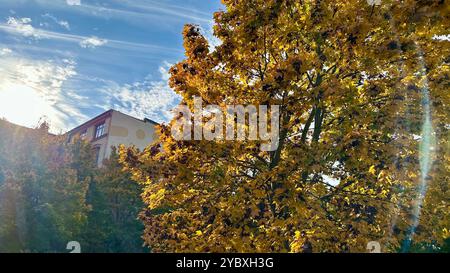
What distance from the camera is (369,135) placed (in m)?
7.69

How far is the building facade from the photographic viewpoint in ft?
137

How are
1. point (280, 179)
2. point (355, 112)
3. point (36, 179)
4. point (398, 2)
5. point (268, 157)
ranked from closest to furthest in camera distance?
point (398, 2) < point (280, 179) < point (355, 112) < point (268, 157) < point (36, 179)

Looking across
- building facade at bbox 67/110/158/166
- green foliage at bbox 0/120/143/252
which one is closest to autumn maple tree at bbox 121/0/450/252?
green foliage at bbox 0/120/143/252

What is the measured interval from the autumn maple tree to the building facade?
108 ft

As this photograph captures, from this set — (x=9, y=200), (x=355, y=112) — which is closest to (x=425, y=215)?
(x=355, y=112)

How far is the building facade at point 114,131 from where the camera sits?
41.7 meters

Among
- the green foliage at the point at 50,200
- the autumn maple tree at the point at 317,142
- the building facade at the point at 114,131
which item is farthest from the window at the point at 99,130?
the autumn maple tree at the point at 317,142

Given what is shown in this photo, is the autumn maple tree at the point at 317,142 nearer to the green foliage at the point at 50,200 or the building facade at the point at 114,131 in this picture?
the green foliage at the point at 50,200

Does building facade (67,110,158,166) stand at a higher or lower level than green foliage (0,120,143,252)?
higher

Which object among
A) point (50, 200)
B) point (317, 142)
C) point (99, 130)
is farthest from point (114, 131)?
point (317, 142)

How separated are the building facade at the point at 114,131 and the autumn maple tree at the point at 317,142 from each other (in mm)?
33057

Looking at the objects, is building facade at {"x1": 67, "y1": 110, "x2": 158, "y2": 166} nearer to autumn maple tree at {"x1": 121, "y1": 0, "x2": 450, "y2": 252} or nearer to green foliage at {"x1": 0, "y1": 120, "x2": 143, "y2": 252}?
green foliage at {"x1": 0, "y1": 120, "x2": 143, "y2": 252}

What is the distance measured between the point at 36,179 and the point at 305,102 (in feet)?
63.8

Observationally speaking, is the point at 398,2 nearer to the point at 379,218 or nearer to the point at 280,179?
the point at 280,179
